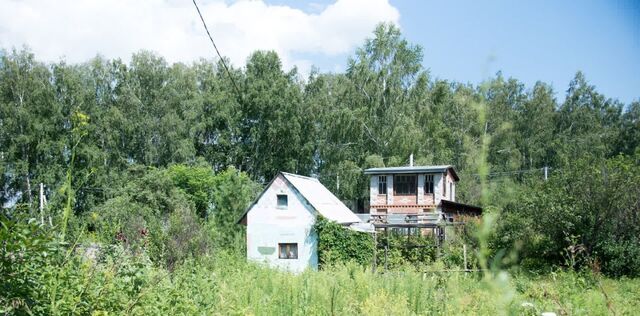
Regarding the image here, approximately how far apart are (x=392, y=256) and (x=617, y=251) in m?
7.81

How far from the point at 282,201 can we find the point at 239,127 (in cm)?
1473

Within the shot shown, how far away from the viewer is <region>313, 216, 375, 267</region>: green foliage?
846 inches

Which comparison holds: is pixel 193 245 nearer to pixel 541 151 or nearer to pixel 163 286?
pixel 163 286

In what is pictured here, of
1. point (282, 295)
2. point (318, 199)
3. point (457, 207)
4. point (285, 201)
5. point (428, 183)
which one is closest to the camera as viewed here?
point (282, 295)

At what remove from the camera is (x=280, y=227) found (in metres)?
22.5

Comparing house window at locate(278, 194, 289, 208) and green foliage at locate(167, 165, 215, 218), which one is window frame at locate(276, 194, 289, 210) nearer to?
house window at locate(278, 194, 289, 208)

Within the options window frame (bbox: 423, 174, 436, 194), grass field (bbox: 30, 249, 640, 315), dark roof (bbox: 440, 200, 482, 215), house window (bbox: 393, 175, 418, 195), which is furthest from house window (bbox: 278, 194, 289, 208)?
grass field (bbox: 30, 249, 640, 315)

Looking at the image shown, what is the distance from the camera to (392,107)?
3216 cm

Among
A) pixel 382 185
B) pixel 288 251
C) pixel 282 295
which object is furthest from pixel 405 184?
pixel 282 295

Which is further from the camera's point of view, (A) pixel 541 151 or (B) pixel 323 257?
(A) pixel 541 151

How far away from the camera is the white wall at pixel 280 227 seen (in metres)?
22.2

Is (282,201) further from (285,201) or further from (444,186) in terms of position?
(444,186)

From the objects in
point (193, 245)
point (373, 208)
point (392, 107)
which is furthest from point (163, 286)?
point (392, 107)

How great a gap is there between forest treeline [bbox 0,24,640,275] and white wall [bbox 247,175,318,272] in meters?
2.86
